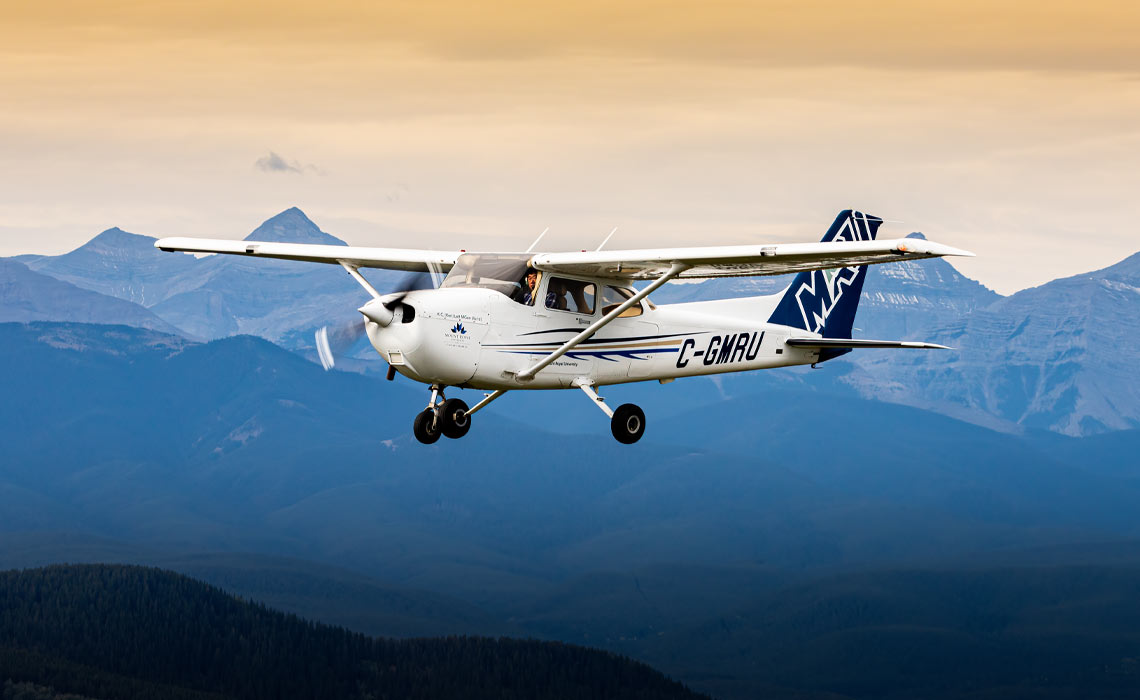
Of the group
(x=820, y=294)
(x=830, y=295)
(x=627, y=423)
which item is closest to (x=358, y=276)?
(x=627, y=423)

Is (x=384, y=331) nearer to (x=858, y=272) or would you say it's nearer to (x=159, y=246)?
(x=159, y=246)

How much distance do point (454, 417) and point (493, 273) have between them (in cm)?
371

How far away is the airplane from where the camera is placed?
33719mm

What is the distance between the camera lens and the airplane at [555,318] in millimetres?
33719

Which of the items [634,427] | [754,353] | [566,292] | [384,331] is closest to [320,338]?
[384,331]

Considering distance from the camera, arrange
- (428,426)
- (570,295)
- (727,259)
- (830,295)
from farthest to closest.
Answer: (830,295) → (570,295) → (428,426) → (727,259)

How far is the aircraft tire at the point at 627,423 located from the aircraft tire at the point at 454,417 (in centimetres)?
420

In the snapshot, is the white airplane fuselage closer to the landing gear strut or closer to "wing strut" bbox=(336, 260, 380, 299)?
the landing gear strut

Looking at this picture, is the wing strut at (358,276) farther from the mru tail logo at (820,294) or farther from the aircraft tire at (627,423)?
the mru tail logo at (820,294)

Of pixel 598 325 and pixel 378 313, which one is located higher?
pixel 598 325

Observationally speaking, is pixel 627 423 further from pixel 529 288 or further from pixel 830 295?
pixel 830 295

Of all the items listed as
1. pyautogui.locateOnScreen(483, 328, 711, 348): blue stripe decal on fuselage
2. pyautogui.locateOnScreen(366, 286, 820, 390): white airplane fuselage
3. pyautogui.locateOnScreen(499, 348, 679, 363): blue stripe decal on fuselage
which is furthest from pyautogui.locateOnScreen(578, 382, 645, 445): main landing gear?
pyautogui.locateOnScreen(483, 328, 711, 348): blue stripe decal on fuselage

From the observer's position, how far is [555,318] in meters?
36.2

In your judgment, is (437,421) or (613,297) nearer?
(437,421)
